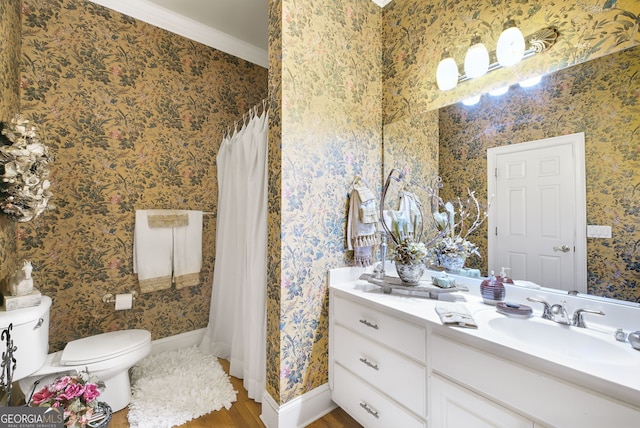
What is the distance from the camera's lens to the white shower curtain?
5.77ft

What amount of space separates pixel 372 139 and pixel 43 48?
7.85 ft

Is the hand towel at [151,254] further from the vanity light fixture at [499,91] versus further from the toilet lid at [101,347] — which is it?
the vanity light fixture at [499,91]

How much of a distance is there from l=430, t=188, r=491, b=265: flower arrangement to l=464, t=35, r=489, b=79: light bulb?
0.65 meters

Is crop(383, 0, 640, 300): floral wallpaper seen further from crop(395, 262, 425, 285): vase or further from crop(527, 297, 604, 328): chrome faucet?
crop(395, 262, 425, 285): vase

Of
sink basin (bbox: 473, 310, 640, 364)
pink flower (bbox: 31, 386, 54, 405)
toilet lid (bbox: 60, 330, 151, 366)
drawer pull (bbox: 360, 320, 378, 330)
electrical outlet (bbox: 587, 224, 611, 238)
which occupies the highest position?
electrical outlet (bbox: 587, 224, 611, 238)

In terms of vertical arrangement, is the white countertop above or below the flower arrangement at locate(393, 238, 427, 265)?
below

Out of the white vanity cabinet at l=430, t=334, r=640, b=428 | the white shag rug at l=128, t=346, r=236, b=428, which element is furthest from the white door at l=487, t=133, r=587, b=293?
the white shag rug at l=128, t=346, r=236, b=428

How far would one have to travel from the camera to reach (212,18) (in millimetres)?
2322

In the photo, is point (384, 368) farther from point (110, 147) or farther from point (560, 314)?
point (110, 147)

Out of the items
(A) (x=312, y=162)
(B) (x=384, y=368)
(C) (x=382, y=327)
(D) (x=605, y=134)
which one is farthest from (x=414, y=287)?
(D) (x=605, y=134)

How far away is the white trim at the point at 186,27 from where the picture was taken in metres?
2.10

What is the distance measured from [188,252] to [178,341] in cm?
81

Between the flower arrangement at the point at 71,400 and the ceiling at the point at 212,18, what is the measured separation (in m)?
2.59

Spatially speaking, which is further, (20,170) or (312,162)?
(312,162)
